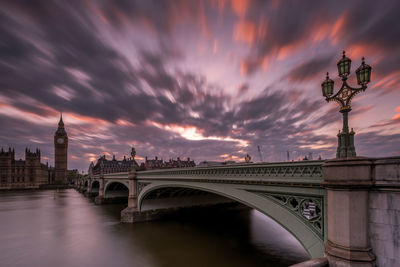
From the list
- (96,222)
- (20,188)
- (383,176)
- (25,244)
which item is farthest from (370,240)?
(20,188)

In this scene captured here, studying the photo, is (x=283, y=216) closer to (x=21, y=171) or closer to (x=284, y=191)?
(x=284, y=191)

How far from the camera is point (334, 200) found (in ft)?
18.6

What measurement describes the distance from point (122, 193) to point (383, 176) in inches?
2120

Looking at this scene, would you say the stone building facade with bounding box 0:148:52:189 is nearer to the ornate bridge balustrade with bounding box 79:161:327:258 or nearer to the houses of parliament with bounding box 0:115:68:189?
the houses of parliament with bounding box 0:115:68:189

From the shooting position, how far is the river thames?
51.8 feet

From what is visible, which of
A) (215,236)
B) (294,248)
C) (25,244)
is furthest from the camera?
(215,236)

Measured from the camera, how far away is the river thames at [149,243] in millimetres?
15789

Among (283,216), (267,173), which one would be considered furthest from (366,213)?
(267,173)

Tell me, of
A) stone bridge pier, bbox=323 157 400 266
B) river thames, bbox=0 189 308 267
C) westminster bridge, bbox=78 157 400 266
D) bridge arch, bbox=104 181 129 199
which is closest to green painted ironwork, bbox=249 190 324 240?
westminster bridge, bbox=78 157 400 266

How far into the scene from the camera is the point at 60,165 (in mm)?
128375

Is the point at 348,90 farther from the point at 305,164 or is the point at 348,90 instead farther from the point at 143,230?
the point at 143,230

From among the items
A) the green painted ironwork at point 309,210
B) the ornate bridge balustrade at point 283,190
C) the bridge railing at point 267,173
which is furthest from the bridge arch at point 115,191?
the green painted ironwork at point 309,210

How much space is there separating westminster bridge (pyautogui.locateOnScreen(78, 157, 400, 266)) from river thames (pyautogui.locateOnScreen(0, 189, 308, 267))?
6.91 m

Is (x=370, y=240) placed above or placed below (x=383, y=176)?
below
